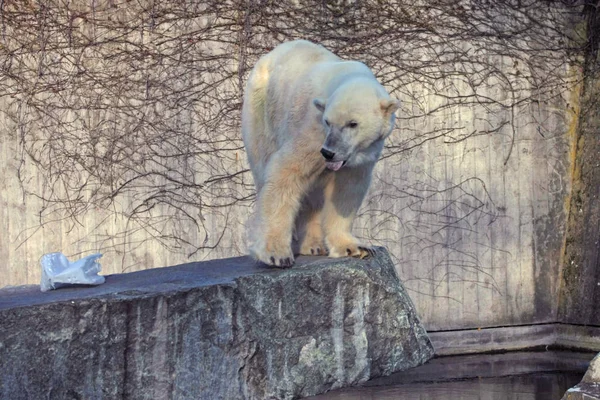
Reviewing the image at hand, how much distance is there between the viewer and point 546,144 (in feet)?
25.3

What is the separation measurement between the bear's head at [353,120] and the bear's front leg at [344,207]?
26cm

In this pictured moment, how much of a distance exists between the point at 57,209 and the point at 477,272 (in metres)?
3.48

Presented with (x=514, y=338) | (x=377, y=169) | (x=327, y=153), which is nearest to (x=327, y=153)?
(x=327, y=153)

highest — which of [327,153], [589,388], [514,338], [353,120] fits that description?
[353,120]

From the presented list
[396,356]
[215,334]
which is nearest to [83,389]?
[215,334]

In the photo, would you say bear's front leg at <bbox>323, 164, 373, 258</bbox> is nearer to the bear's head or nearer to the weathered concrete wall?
the bear's head

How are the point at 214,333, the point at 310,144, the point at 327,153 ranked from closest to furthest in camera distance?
1. the point at 327,153
2. the point at 214,333
3. the point at 310,144

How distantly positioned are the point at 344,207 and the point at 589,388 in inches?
54.6

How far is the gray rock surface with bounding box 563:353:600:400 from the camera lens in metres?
4.00

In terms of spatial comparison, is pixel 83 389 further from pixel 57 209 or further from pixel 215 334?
pixel 57 209

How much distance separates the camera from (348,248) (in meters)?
4.12

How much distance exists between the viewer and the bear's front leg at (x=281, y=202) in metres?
3.82

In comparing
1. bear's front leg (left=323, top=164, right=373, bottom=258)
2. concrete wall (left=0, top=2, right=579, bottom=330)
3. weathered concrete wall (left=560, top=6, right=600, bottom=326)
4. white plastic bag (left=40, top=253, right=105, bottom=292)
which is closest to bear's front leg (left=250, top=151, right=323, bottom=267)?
bear's front leg (left=323, top=164, right=373, bottom=258)

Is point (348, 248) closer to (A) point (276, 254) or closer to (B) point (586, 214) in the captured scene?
(A) point (276, 254)
